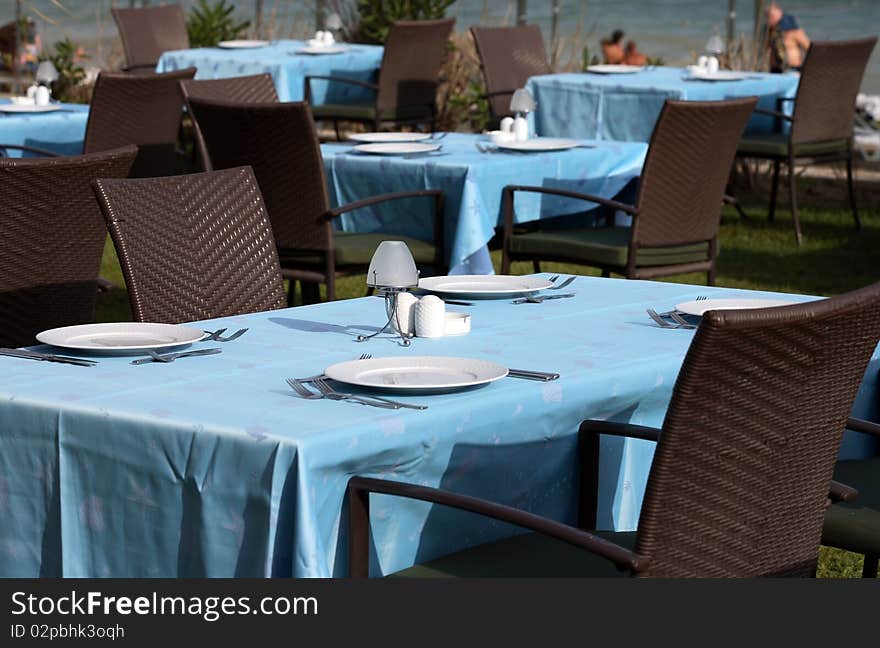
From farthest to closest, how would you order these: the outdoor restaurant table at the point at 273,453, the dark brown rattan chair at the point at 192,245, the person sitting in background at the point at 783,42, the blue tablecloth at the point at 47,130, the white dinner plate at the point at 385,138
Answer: the person sitting in background at the point at 783,42
the blue tablecloth at the point at 47,130
the white dinner plate at the point at 385,138
the dark brown rattan chair at the point at 192,245
the outdoor restaurant table at the point at 273,453

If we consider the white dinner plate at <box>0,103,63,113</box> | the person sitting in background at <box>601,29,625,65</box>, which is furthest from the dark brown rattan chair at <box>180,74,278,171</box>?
the person sitting in background at <box>601,29,625,65</box>

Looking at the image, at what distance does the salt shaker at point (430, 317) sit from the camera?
9.70 feet

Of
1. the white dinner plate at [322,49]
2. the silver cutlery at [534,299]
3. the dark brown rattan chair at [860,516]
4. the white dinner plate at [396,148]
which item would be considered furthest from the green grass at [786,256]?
the dark brown rattan chair at [860,516]

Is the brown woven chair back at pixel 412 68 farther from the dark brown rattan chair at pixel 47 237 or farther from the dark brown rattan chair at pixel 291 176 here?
the dark brown rattan chair at pixel 47 237

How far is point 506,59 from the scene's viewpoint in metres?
9.09

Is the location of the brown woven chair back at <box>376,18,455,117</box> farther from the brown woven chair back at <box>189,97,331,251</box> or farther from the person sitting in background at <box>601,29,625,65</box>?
the person sitting in background at <box>601,29,625,65</box>

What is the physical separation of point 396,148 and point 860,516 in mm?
3243

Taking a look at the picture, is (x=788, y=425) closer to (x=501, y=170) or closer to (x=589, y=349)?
(x=589, y=349)

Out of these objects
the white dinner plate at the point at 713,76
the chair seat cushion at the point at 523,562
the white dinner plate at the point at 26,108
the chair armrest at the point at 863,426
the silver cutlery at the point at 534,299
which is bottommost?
the chair seat cushion at the point at 523,562

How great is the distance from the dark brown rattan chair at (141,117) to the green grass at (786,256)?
0.66m

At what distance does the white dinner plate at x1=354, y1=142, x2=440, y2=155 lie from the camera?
5.83 metres

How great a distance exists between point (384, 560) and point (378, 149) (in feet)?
11.6

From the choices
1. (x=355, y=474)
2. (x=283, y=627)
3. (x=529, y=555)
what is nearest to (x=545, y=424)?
(x=529, y=555)

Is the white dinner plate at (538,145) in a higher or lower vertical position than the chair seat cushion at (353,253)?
higher
